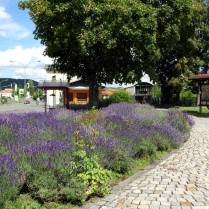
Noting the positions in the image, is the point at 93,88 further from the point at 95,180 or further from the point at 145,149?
the point at 95,180

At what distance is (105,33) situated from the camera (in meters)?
16.2

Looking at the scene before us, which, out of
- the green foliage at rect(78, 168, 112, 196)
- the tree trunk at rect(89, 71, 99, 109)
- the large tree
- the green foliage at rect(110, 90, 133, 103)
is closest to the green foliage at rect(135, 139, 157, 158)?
the green foliage at rect(78, 168, 112, 196)

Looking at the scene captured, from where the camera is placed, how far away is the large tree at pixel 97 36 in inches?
639

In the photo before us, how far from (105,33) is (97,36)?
51 cm

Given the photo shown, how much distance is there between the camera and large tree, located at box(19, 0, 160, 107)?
16.2 meters

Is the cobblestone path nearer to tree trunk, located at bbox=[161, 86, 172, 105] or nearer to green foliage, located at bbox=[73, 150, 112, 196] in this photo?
green foliage, located at bbox=[73, 150, 112, 196]

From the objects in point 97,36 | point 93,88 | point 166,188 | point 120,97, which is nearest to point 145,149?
point 166,188

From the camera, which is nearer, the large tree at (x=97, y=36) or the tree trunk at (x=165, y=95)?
the large tree at (x=97, y=36)

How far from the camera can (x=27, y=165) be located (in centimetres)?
458

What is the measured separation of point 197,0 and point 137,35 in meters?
27.4

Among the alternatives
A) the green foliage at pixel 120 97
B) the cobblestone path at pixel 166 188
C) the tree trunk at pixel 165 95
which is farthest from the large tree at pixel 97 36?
the tree trunk at pixel 165 95

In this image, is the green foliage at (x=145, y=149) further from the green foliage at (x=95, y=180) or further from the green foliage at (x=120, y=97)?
the green foliage at (x=120, y=97)

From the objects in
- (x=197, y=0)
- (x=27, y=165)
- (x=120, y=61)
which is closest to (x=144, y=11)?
(x=120, y=61)

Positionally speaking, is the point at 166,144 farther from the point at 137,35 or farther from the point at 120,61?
the point at 120,61
